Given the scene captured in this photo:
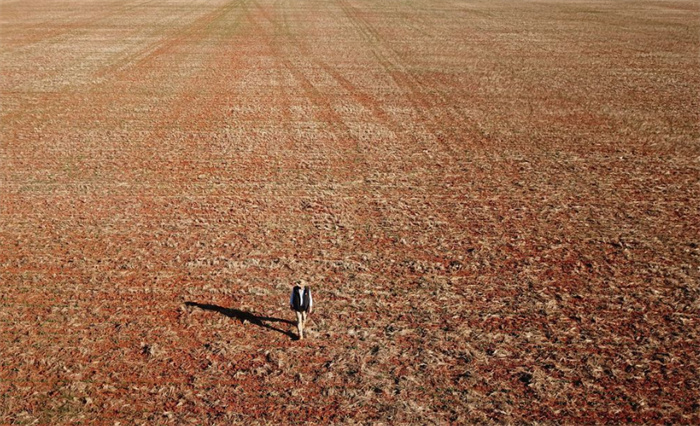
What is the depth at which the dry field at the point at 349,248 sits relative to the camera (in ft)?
23.4

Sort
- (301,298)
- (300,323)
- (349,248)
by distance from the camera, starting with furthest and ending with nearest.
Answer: (349,248), (300,323), (301,298)

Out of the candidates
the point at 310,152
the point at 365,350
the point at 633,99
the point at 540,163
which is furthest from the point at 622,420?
the point at 633,99

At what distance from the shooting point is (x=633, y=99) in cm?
2152

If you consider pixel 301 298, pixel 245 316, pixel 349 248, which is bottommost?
pixel 245 316

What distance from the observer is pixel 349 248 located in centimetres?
1052

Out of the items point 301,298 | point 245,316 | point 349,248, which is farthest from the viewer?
point 349,248

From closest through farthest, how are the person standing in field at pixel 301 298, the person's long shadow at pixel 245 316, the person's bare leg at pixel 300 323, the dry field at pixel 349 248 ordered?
the dry field at pixel 349 248 < the person standing in field at pixel 301 298 < the person's bare leg at pixel 300 323 < the person's long shadow at pixel 245 316

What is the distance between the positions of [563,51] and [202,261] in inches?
1096

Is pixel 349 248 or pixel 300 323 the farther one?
pixel 349 248

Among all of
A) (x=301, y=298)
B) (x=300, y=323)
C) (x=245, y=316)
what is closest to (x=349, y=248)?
(x=245, y=316)

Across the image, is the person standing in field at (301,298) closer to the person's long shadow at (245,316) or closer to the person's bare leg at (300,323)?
the person's bare leg at (300,323)

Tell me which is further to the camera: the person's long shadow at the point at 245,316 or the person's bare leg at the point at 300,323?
the person's long shadow at the point at 245,316

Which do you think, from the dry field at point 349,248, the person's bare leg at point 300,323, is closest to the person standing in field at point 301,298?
the person's bare leg at point 300,323

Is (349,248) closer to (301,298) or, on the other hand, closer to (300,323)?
(300,323)
